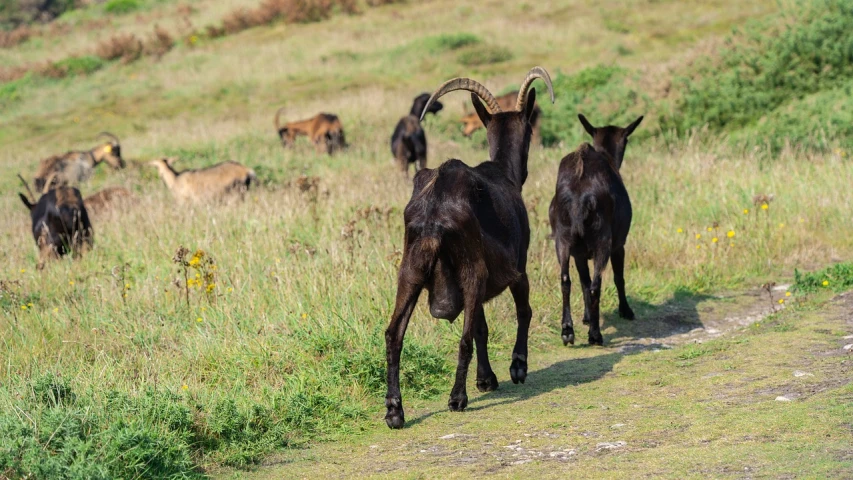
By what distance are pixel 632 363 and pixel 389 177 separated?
26.8 ft

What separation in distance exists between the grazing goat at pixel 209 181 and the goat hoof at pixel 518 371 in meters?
8.35

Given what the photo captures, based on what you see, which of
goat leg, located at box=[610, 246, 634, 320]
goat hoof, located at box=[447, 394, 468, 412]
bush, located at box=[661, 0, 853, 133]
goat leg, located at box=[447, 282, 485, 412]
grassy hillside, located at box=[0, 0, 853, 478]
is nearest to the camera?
A: grassy hillside, located at box=[0, 0, 853, 478]

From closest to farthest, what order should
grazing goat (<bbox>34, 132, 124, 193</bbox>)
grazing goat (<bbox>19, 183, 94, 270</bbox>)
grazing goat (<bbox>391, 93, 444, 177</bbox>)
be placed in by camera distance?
1. grazing goat (<bbox>19, 183, 94, 270</bbox>)
2. grazing goat (<bbox>391, 93, 444, 177</bbox>)
3. grazing goat (<bbox>34, 132, 124, 193</bbox>)

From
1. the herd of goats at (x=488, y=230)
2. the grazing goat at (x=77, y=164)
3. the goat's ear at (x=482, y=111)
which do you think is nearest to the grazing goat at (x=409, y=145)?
the herd of goats at (x=488, y=230)

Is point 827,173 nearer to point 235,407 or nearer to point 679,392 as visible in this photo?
point 679,392

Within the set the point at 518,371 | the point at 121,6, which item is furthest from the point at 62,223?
the point at 121,6

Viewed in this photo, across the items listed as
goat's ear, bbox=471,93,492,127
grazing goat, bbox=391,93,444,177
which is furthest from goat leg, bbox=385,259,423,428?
grazing goat, bbox=391,93,444,177

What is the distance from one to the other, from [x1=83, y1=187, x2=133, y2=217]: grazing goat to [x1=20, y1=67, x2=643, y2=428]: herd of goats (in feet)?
7.69

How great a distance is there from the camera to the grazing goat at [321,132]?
1948 centimetres

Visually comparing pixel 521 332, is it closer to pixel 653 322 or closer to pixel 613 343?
pixel 613 343

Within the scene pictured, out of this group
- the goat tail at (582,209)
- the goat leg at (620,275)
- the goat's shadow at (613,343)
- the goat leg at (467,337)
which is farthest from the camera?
the goat leg at (620,275)

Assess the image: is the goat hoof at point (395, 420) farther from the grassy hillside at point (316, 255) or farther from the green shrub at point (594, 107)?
the green shrub at point (594, 107)

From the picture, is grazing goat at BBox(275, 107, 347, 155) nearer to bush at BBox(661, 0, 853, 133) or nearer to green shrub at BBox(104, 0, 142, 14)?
bush at BBox(661, 0, 853, 133)

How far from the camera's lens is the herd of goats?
601 cm
